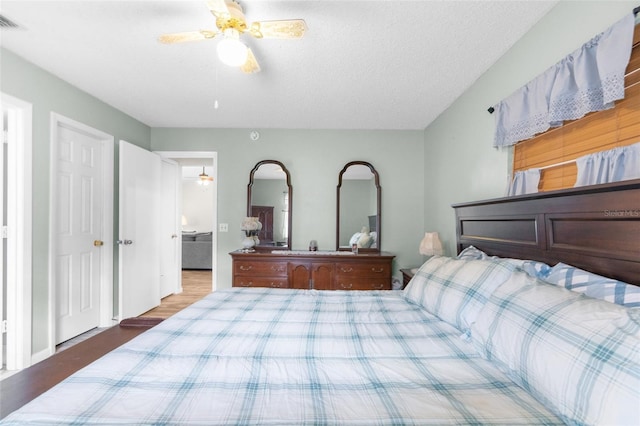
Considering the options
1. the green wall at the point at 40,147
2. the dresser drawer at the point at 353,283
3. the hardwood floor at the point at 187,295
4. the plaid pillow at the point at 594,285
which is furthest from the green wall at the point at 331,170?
the plaid pillow at the point at 594,285

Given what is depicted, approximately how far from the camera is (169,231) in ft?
13.9

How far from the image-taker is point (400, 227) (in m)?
3.69

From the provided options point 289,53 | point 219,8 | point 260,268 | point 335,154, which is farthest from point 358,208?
point 219,8

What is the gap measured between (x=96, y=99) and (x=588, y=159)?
4044 mm

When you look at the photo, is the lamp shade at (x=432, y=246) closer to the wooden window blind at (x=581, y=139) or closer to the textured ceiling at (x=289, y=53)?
the wooden window blind at (x=581, y=139)

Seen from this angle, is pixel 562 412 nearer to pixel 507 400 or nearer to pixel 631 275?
pixel 507 400

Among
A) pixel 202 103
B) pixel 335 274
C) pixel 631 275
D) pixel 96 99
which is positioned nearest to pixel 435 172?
pixel 335 274

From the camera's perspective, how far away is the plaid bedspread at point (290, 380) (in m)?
0.75

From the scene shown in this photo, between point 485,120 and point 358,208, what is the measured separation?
5.86 feet

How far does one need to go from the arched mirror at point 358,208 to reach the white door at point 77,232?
2739 mm

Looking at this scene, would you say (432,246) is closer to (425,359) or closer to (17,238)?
(425,359)

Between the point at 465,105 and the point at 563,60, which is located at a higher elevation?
the point at 465,105

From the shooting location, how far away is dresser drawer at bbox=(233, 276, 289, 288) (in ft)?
10.6

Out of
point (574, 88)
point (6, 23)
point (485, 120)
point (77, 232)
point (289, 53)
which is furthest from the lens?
point (77, 232)
